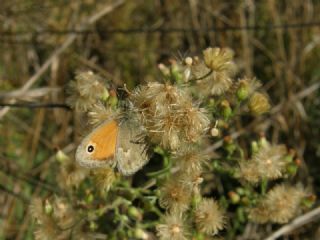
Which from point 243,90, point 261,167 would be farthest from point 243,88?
point 261,167

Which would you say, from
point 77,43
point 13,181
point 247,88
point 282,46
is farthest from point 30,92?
point 282,46

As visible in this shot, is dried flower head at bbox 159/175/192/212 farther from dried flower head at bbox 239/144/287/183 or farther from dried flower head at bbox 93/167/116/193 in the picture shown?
dried flower head at bbox 239/144/287/183

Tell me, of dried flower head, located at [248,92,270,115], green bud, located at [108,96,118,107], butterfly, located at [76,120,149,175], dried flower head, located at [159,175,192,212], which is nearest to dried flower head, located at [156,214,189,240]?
dried flower head, located at [159,175,192,212]

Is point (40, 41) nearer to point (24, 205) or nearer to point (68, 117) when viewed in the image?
point (68, 117)

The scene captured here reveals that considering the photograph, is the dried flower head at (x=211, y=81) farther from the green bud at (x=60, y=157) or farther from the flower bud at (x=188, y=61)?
the green bud at (x=60, y=157)

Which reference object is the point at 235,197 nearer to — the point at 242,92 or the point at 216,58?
the point at 242,92

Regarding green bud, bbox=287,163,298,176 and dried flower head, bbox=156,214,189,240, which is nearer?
dried flower head, bbox=156,214,189,240

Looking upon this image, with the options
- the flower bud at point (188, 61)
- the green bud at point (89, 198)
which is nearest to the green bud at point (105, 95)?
the flower bud at point (188, 61)
